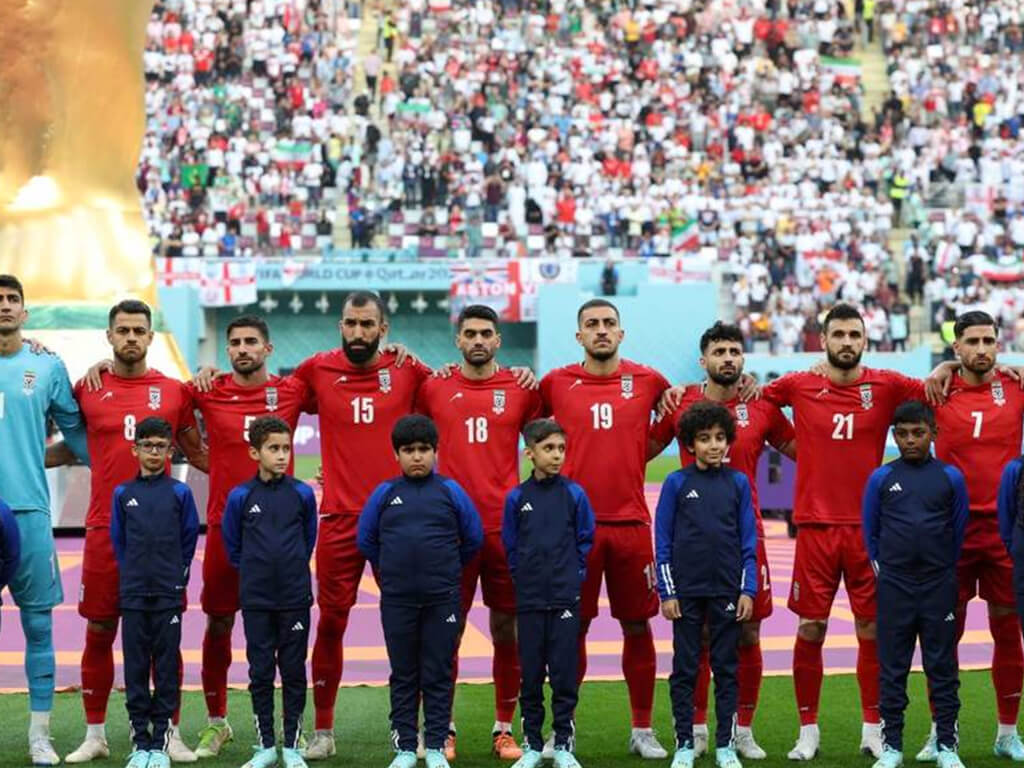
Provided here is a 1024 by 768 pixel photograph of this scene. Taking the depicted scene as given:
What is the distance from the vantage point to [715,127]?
35188mm

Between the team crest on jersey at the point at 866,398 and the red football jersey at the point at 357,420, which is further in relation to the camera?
the red football jersey at the point at 357,420

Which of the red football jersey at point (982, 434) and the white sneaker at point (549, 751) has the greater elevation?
the red football jersey at point (982, 434)

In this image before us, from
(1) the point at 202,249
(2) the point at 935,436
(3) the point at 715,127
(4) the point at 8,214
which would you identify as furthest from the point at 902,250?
(2) the point at 935,436

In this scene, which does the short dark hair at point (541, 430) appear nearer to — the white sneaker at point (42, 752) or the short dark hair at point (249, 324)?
the short dark hair at point (249, 324)

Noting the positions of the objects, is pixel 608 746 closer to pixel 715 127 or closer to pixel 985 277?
pixel 985 277

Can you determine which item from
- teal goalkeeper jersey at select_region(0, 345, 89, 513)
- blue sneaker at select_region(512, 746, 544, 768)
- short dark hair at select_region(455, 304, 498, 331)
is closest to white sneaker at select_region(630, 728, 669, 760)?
blue sneaker at select_region(512, 746, 544, 768)

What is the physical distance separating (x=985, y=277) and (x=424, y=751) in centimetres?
2581

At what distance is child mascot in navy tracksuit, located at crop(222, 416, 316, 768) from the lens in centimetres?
739

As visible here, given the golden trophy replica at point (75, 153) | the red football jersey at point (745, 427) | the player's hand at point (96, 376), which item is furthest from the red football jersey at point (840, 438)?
the golden trophy replica at point (75, 153)

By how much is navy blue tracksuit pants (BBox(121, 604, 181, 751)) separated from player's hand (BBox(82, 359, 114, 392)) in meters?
1.11

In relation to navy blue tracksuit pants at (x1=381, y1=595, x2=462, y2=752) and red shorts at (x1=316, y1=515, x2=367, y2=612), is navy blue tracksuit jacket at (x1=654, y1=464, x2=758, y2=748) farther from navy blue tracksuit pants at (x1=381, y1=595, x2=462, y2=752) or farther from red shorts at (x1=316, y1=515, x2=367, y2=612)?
red shorts at (x1=316, y1=515, x2=367, y2=612)

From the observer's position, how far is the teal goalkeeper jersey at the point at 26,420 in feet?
25.6

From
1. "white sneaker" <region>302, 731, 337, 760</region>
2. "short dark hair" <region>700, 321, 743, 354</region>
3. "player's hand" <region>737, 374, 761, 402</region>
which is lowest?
"white sneaker" <region>302, 731, 337, 760</region>

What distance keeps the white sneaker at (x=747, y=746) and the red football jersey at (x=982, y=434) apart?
1.38m
